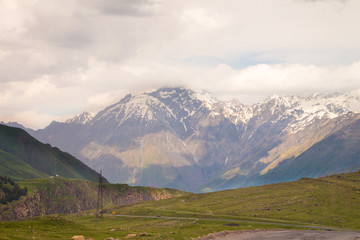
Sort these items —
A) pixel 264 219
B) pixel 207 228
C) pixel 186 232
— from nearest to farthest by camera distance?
pixel 186 232 → pixel 207 228 → pixel 264 219

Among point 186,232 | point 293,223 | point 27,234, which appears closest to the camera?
point 27,234

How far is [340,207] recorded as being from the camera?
197875 mm

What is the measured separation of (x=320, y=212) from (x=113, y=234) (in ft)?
358

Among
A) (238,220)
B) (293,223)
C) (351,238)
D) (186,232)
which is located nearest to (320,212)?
(293,223)

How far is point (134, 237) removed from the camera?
124 meters

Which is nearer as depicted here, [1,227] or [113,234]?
[1,227]

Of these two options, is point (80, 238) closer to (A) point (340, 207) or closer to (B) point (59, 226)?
(B) point (59, 226)

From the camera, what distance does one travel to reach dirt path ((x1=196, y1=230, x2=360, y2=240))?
139625 millimetres

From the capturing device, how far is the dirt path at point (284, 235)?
13962 centimetres

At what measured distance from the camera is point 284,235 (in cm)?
14612

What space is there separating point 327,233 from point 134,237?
71.4 meters

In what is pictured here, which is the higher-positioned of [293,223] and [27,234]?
[27,234]

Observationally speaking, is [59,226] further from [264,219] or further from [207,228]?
[264,219]

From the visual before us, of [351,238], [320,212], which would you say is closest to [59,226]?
[351,238]
